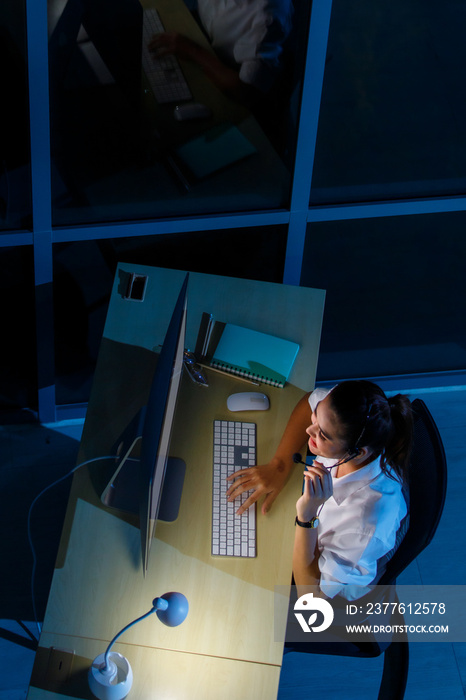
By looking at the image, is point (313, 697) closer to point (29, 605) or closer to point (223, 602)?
point (223, 602)

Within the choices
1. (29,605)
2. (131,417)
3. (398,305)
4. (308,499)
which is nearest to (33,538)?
(29,605)

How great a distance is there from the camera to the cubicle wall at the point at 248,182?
2.16 meters

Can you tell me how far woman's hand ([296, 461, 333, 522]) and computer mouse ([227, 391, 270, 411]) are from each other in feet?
1.05

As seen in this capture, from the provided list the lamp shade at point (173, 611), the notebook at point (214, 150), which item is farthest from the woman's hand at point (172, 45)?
the lamp shade at point (173, 611)

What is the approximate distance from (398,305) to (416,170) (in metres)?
0.72

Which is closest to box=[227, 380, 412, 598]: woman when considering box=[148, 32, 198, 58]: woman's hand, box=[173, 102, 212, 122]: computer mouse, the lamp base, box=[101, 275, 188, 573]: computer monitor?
box=[101, 275, 188, 573]: computer monitor

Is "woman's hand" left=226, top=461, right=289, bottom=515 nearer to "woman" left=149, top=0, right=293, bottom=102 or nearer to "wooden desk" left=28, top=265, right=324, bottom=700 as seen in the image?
"wooden desk" left=28, top=265, right=324, bottom=700

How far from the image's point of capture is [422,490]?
1819mm

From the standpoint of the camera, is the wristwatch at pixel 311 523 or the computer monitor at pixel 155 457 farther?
the wristwatch at pixel 311 523

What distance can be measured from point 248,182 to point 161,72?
492 mm

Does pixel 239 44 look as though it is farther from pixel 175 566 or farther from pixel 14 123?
pixel 175 566

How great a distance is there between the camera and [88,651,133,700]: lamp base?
160 cm

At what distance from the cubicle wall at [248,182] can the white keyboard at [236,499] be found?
819 mm

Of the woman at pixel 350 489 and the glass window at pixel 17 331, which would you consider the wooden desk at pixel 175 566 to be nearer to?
the woman at pixel 350 489
